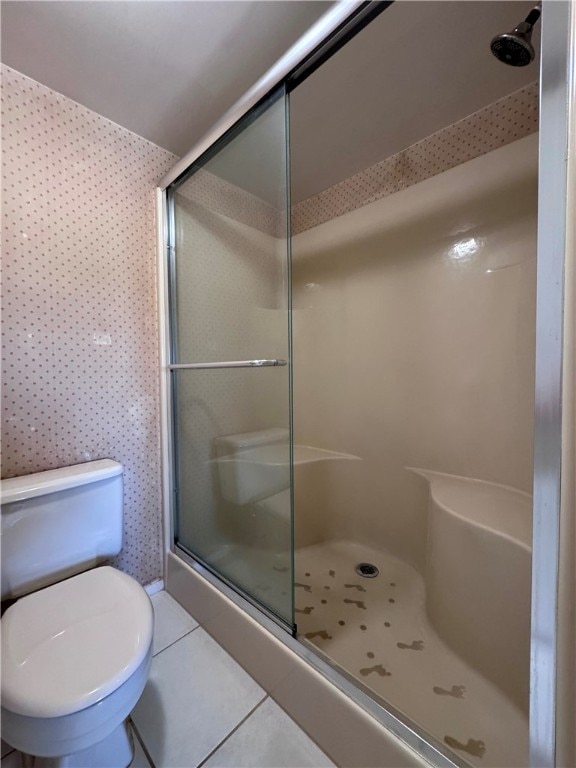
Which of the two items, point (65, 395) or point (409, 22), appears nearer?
point (409, 22)

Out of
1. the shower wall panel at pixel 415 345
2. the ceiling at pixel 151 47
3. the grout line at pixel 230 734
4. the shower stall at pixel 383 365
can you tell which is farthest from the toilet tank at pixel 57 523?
the ceiling at pixel 151 47

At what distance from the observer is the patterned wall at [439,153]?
4.17ft

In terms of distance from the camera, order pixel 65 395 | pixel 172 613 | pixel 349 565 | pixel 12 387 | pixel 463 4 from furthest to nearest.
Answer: pixel 349 565
pixel 172 613
pixel 65 395
pixel 12 387
pixel 463 4

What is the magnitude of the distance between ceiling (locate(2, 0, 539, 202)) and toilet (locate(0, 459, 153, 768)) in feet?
4.49

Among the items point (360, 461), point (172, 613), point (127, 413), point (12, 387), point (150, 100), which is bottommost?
point (172, 613)

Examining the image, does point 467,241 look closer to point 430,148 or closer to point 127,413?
point 430,148

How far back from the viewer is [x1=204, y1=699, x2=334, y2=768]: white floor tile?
2.80ft

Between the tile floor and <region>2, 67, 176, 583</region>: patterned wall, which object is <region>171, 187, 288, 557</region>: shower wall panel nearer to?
<region>2, 67, 176, 583</region>: patterned wall

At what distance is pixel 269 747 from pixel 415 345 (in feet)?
5.52

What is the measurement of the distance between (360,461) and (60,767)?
5.26 ft

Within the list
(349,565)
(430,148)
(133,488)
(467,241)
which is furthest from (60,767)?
(430,148)

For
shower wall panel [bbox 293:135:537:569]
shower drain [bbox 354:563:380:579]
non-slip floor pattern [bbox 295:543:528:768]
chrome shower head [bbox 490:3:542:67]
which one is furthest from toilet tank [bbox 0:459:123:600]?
chrome shower head [bbox 490:3:542:67]

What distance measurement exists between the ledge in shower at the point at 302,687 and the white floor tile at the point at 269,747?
→ 3cm

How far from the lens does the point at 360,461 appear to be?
188 centimetres
